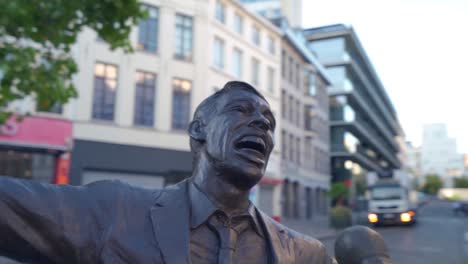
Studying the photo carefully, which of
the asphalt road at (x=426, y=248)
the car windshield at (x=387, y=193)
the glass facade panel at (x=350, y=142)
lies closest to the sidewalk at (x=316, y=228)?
the car windshield at (x=387, y=193)

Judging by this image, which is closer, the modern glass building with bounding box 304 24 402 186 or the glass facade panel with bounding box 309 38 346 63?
the modern glass building with bounding box 304 24 402 186

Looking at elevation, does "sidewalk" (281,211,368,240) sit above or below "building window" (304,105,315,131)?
below

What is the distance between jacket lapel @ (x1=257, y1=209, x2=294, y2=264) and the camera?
1725mm

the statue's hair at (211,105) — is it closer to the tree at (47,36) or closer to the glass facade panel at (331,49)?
the tree at (47,36)

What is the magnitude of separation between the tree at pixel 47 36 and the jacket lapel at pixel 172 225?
748 cm

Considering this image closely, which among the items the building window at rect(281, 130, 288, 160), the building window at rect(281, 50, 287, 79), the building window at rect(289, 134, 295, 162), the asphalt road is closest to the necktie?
the asphalt road

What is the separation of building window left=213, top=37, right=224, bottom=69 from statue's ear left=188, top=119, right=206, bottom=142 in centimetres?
2326

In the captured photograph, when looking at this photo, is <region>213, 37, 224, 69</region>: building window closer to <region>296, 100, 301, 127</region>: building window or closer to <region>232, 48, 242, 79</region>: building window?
<region>232, 48, 242, 79</region>: building window

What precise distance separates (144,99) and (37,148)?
545 centimetres

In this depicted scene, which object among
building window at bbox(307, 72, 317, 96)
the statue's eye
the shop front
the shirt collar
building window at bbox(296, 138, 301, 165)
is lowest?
the shirt collar

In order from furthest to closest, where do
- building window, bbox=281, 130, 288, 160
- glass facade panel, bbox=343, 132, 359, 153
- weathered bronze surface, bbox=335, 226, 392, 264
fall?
glass facade panel, bbox=343, 132, 359, 153 → building window, bbox=281, 130, 288, 160 → weathered bronze surface, bbox=335, 226, 392, 264

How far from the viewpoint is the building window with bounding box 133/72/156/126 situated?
21.5m

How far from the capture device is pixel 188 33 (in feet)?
76.8

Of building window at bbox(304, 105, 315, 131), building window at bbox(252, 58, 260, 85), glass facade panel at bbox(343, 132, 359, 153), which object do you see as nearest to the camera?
building window at bbox(252, 58, 260, 85)
